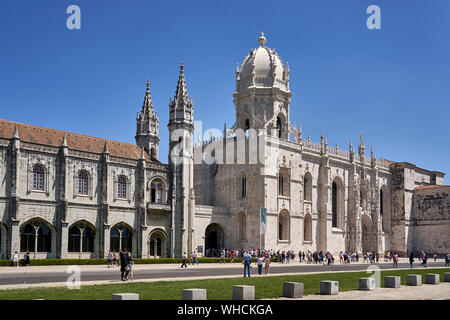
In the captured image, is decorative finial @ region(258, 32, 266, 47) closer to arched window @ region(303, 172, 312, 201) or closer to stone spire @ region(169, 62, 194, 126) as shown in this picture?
stone spire @ region(169, 62, 194, 126)

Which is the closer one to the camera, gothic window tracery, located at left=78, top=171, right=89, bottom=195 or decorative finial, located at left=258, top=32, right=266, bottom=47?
gothic window tracery, located at left=78, top=171, right=89, bottom=195

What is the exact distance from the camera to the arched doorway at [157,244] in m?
54.9

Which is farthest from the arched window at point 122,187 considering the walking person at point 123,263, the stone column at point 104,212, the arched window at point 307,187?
the walking person at point 123,263

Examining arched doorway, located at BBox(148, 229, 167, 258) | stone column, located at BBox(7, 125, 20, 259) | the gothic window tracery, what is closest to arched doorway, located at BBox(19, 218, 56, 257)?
stone column, located at BBox(7, 125, 20, 259)

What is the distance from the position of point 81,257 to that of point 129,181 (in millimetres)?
8925

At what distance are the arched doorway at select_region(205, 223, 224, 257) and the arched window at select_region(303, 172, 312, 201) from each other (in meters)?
12.3

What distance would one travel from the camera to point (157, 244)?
2192 inches

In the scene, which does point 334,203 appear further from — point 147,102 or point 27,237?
point 27,237

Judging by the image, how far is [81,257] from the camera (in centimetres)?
4888

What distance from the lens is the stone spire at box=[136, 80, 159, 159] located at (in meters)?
66.1

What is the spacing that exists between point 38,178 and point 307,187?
112 feet

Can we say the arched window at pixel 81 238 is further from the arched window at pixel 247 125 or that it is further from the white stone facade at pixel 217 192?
the arched window at pixel 247 125

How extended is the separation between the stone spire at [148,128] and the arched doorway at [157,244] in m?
13.1
